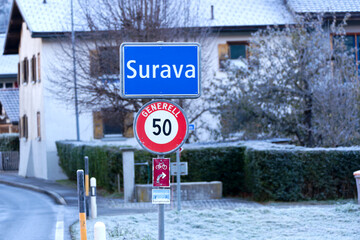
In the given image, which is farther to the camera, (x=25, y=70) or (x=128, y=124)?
(x=25, y=70)

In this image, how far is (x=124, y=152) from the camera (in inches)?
777

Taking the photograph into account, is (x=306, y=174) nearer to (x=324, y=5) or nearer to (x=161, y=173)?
(x=161, y=173)

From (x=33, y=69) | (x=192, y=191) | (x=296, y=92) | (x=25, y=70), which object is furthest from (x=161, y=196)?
(x=25, y=70)

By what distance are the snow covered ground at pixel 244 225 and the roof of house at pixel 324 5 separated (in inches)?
746

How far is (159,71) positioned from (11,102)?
3566 centimetres

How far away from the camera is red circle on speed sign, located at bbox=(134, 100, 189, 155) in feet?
21.0

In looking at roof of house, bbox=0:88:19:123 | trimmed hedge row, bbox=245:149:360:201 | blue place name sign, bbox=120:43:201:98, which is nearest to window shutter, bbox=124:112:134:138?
trimmed hedge row, bbox=245:149:360:201

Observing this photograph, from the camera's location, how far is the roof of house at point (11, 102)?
40531mm

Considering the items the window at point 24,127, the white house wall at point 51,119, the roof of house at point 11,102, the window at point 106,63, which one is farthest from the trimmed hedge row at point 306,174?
the roof of house at point 11,102

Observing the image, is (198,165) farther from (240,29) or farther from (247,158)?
(240,29)

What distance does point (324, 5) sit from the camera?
31.8m

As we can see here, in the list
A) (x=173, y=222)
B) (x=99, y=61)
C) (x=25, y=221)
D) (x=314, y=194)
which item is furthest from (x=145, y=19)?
(x=173, y=222)

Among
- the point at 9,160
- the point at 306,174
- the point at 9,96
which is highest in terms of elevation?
the point at 9,96

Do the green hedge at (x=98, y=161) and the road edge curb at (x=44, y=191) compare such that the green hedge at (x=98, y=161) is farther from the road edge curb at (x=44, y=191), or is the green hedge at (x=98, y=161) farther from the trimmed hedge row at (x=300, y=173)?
the trimmed hedge row at (x=300, y=173)
